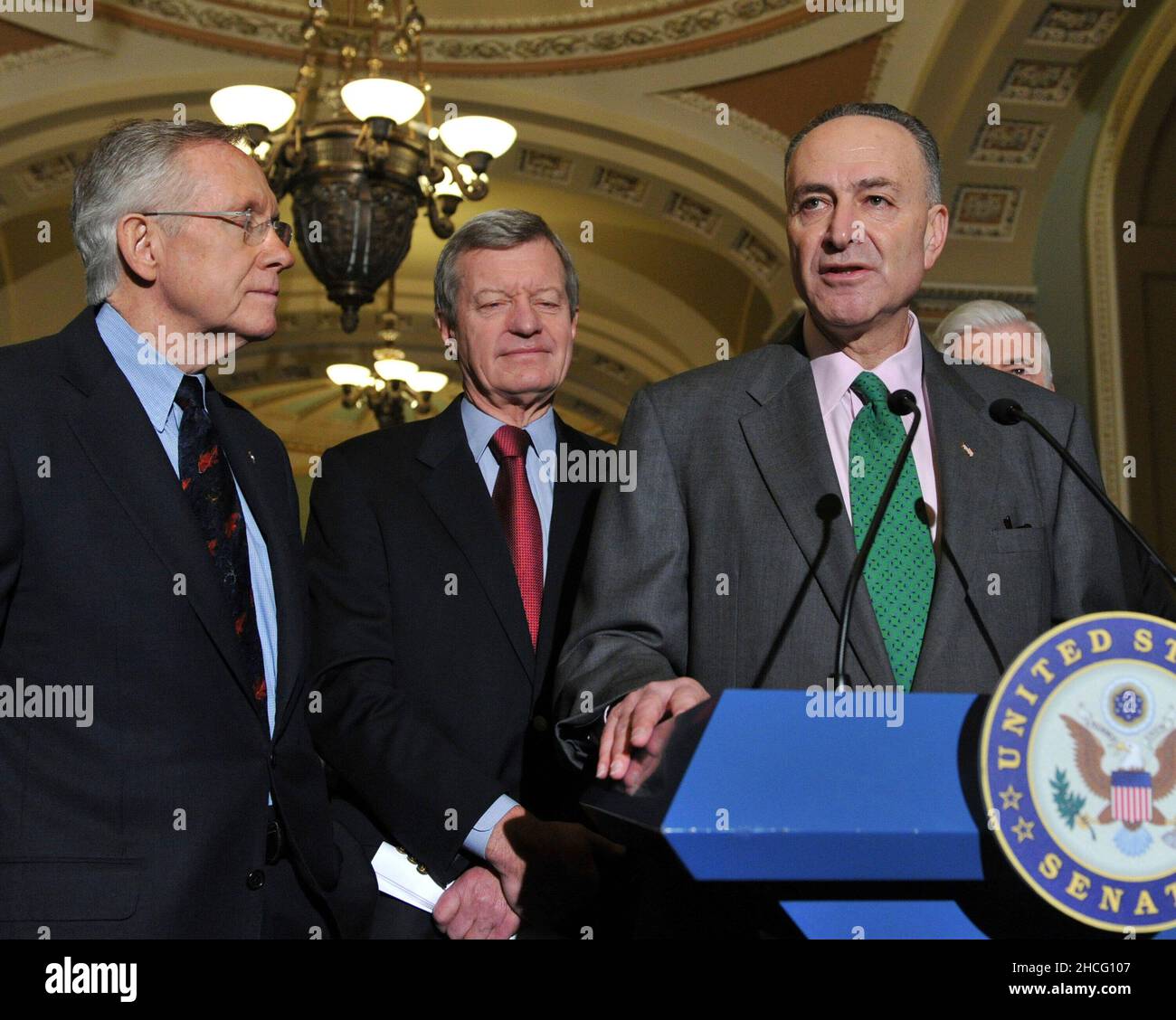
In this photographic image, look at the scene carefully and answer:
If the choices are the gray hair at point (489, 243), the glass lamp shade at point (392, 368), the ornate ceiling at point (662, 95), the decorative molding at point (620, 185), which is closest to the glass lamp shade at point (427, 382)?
the glass lamp shade at point (392, 368)

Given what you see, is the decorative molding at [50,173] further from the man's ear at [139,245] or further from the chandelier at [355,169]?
the man's ear at [139,245]

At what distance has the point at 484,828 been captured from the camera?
195 cm

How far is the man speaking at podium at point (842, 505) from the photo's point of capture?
4.87ft

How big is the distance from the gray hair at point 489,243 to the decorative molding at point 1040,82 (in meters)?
5.06

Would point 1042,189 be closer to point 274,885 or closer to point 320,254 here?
point 320,254

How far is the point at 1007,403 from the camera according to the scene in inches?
59.7

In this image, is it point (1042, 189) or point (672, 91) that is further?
point (672, 91)

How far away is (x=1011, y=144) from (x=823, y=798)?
664 cm

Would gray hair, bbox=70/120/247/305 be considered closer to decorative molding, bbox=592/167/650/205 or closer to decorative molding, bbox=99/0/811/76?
decorative molding, bbox=99/0/811/76

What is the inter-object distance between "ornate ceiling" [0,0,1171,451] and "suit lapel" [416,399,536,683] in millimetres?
5007

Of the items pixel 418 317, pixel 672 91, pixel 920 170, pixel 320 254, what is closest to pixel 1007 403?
pixel 920 170

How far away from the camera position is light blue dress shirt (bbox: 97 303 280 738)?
5.97 feet

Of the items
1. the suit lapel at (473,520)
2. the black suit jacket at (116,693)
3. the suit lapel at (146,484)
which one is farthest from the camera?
the suit lapel at (473,520)

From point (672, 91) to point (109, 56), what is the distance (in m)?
3.27
